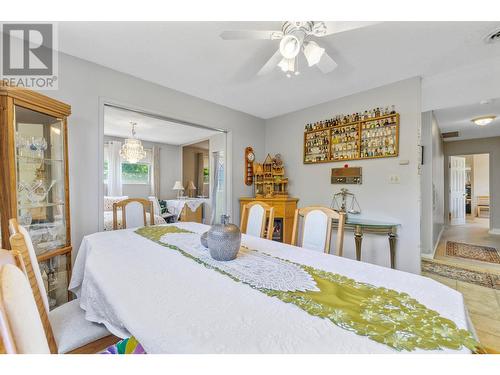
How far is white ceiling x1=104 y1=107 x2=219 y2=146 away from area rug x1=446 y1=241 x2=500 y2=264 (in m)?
4.50

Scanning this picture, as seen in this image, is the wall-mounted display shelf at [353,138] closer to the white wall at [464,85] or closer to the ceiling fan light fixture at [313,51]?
the white wall at [464,85]

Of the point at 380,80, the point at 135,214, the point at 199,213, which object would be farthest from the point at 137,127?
the point at 380,80

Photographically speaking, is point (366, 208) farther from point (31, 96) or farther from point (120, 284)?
point (31, 96)

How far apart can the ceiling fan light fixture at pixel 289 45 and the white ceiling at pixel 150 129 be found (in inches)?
102

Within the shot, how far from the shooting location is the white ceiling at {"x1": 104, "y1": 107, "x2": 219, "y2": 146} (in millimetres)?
4152

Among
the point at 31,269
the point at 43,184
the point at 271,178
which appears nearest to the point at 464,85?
the point at 271,178

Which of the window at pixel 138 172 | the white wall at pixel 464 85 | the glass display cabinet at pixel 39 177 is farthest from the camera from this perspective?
the window at pixel 138 172

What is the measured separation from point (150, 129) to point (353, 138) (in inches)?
165

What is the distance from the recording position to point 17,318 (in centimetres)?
43

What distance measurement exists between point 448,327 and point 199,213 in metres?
5.51

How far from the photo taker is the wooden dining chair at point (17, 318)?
15.8 inches

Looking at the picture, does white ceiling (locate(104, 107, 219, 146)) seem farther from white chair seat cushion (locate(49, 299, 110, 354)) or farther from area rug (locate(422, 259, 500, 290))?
area rug (locate(422, 259, 500, 290))

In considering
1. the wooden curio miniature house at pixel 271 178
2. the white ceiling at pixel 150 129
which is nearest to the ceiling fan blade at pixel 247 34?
the wooden curio miniature house at pixel 271 178

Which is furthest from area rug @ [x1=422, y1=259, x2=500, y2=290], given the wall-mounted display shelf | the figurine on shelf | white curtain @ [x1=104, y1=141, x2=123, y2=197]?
white curtain @ [x1=104, y1=141, x2=123, y2=197]
